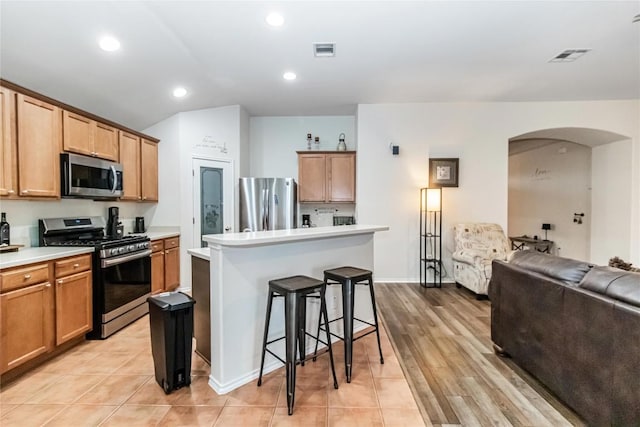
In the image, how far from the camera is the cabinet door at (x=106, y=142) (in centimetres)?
339

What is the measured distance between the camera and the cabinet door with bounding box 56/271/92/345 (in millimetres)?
2535

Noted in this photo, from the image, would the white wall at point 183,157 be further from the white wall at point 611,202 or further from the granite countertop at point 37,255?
the white wall at point 611,202

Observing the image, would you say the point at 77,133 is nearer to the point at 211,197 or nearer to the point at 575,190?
the point at 211,197

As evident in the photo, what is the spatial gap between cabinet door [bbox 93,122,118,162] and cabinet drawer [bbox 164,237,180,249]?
3.97ft

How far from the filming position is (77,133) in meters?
3.10

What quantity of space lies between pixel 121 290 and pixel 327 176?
132 inches

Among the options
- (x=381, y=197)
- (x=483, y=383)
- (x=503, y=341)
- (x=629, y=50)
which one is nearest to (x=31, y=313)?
(x=483, y=383)

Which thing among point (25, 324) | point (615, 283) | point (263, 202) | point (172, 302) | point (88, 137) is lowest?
point (25, 324)

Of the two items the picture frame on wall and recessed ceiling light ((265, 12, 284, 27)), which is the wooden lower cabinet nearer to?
recessed ceiling light ((265, 12, 284, 27))

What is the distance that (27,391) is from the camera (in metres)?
2.11

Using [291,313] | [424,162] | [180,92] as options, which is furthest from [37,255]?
[424,162]

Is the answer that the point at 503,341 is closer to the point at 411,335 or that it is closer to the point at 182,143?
the point at 411,335

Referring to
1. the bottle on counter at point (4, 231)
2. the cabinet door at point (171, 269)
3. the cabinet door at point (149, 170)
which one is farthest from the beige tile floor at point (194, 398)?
the cabinet door at point (149, 170)

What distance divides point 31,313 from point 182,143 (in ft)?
9.76
